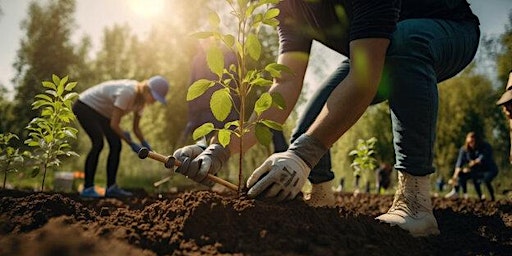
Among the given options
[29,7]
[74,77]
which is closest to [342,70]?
[74,77]

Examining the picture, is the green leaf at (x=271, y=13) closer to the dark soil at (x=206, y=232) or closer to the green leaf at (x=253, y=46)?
the green leaf at (x=253, y=46)

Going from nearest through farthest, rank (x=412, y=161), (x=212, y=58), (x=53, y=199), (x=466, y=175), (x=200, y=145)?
1. (x=212, y=58)
2. (x=53, y=199)
3. (x=412, y=161)
4. (x=200, y=145)
5. (x=466, y=175)

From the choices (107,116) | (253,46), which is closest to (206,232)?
(253,46)

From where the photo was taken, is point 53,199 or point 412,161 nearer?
point 53,199

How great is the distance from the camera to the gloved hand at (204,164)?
1.83 meters

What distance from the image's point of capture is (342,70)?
269 cm

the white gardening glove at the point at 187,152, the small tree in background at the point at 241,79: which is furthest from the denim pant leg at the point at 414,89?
the white gardening glove at the point at 187,152

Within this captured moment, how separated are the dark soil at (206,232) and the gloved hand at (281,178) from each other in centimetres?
6

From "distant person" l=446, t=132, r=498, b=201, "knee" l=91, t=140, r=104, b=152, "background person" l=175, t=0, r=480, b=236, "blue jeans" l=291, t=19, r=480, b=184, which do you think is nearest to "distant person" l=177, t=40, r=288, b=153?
"knee" l=91, t=140, r=104, b=152

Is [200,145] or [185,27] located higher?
[185,27]

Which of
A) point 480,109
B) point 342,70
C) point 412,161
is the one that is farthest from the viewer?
point 480,109

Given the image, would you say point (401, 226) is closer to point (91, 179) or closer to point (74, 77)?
point (91, 179)

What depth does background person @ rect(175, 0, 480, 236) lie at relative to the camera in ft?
5.89

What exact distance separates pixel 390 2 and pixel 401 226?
1006 mm
